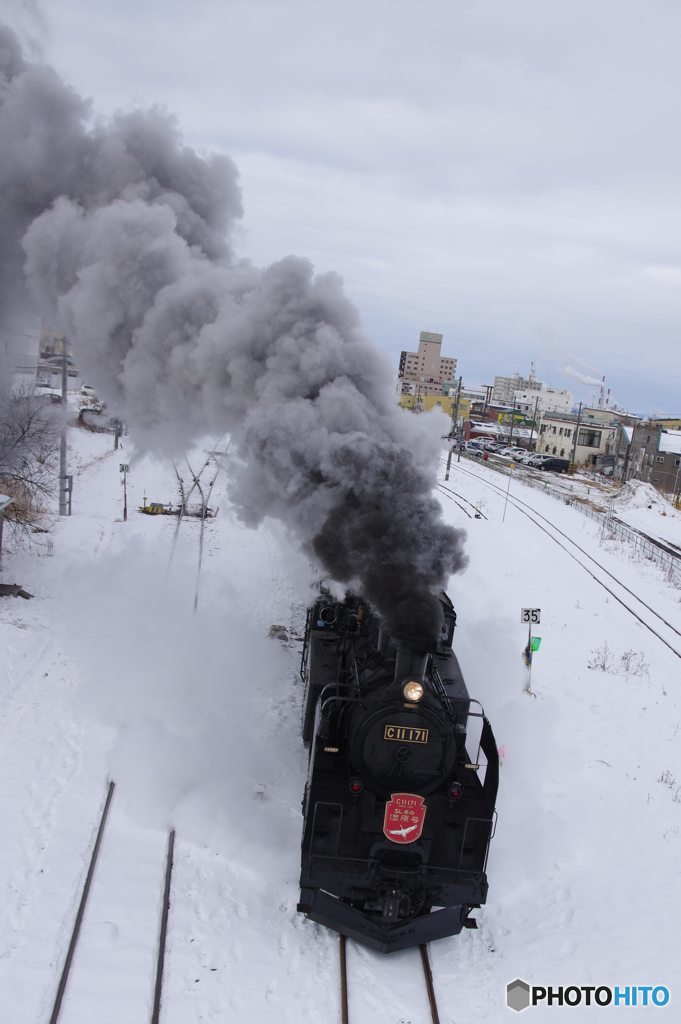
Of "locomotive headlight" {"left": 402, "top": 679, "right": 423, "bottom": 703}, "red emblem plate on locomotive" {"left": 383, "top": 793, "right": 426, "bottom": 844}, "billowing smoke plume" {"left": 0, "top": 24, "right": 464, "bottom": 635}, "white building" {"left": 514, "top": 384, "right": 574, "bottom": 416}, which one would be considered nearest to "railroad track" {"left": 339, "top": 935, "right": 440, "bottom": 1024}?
"red emblem plate on locomotive" {"left": 383, "top": 793, "right": 426, "bottom": 844}

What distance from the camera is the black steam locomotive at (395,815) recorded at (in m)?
7.67

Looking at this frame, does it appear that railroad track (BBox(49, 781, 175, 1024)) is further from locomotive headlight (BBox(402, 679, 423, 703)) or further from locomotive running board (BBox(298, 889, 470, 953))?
locomotive headlight (BBox(402, 679, 423, 703))

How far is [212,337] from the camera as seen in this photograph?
9828 millimetres

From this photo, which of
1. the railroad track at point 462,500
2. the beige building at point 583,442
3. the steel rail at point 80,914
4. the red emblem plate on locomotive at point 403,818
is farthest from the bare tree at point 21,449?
the beige building at point 583,442

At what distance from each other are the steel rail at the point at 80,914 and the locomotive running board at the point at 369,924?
2.42m

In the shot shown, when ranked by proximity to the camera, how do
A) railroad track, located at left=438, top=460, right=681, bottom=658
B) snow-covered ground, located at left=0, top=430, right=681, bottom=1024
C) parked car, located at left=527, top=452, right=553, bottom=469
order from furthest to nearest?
parked car, located at left=527, top=452, right=553, bottom=469 < railroad track, located at left=438, top=460, right=681, bottom=658 < snow-covered ground, located at left=0, top=430, right=681, bottom=1024

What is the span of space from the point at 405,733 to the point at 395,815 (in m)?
0.97

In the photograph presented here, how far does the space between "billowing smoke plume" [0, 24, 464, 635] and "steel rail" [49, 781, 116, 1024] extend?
15.1ft

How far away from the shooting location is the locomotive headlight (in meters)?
7.47

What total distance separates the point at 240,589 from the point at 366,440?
12750mm

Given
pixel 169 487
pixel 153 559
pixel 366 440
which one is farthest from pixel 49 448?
pixel 366 440

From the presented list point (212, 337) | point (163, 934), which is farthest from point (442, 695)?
point (212, 337)

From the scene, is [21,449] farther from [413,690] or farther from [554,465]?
[554,465]

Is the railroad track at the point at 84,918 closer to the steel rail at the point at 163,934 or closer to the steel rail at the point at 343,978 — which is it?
the steel rail at the point at 163,934
